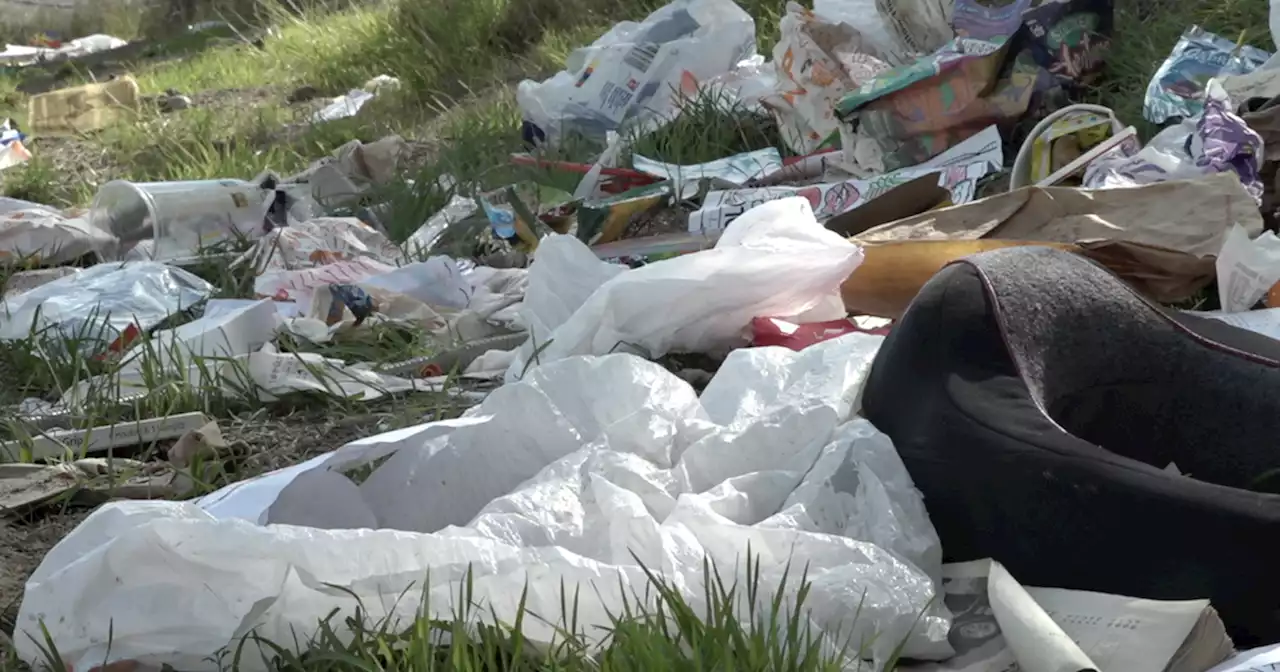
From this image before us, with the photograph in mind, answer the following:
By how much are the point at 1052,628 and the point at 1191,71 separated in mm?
1998

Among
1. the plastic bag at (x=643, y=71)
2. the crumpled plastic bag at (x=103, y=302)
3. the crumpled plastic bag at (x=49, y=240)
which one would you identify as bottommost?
the crumpled plastic bag at (x=49, y=240)

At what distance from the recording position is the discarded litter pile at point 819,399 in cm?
139

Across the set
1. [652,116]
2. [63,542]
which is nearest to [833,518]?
[63,542]

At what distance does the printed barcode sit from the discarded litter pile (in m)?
1.06

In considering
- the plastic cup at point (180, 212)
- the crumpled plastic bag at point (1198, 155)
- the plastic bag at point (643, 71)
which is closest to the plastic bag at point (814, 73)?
the plastic bag at point (643, 71)

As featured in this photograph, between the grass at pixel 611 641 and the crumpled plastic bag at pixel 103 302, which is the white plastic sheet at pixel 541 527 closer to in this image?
the grass at pixel 611 641

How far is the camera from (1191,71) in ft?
9.61

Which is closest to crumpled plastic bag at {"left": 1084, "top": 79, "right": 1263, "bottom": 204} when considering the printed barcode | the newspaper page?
the newspaper page

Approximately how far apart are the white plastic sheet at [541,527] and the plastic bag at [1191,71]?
1.33 m

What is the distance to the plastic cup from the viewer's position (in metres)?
3.58

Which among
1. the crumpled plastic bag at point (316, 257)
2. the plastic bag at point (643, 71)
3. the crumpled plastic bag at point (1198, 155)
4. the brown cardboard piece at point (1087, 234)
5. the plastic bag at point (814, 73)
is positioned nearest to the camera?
the brown cardboard piece at point (1087, 234)

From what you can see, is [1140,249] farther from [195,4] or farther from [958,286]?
[195,4]

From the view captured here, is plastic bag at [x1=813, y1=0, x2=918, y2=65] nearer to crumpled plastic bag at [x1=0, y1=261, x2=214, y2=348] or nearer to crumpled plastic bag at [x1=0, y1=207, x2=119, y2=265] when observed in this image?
crumpled plastic bag at [x1=0, y1=261, x2=214, y2=348]

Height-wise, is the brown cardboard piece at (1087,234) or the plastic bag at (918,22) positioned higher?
the plastic bag at (918,22)
